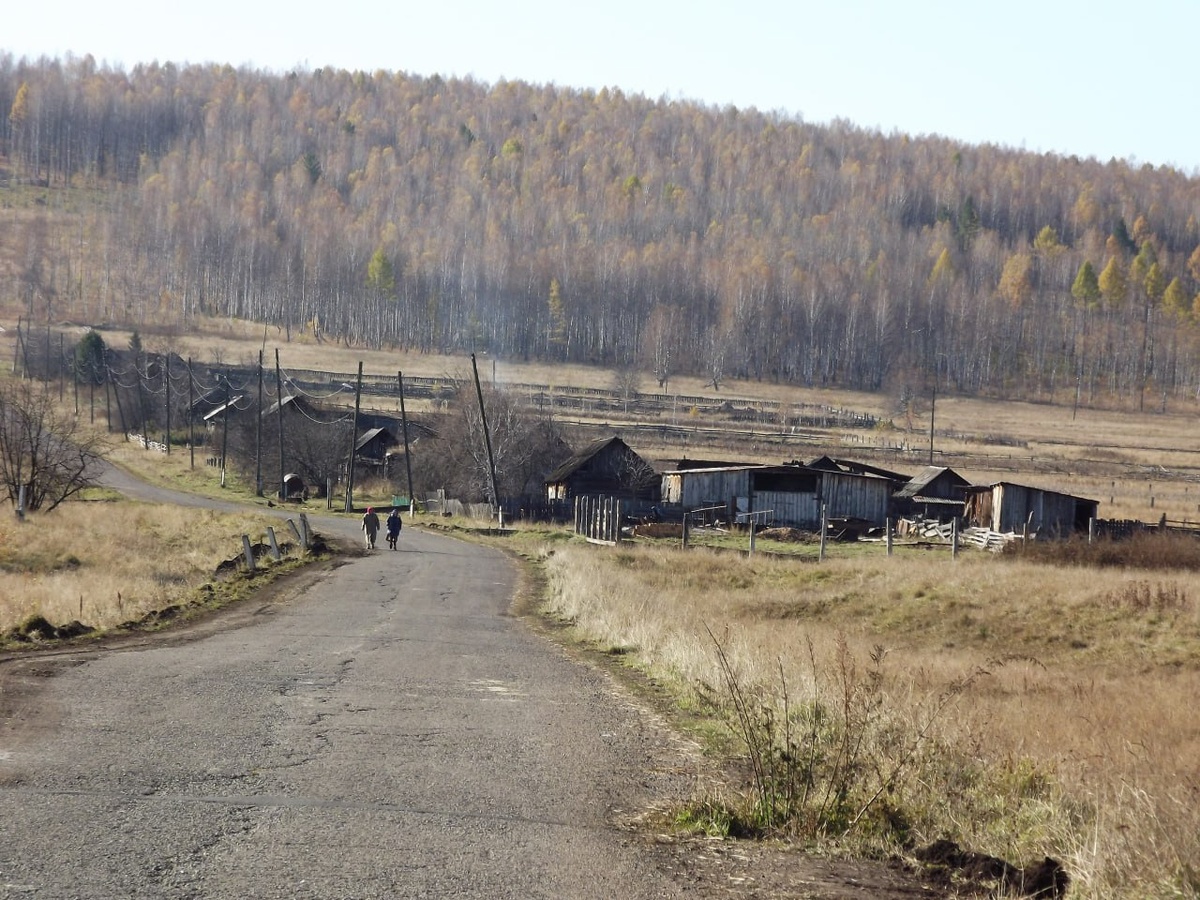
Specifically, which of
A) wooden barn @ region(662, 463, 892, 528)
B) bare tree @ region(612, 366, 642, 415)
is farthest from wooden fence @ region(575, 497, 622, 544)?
bare tree @ region(612, 366, 642, 415)

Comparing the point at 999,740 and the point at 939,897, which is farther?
the point at 999,740

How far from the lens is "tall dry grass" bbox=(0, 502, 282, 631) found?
21.0 m

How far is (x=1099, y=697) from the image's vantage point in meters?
17.1

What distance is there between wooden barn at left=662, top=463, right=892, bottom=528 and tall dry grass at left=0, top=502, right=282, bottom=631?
69.6 ft

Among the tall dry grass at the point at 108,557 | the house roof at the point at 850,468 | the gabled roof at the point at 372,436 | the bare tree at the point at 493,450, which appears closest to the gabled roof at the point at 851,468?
the house roof at the point at 850,468

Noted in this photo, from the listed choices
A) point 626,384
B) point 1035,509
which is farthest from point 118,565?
point 626,384

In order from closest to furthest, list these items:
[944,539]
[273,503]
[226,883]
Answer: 1. [226,883]
2. [944,539]
3. [273,503]

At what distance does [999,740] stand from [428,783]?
14.8ft

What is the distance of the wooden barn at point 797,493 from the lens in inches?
2275

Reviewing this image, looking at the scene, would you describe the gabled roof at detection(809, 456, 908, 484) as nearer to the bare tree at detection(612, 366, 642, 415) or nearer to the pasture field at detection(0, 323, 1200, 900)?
the pasture field at detection(0, 323, 1200, 900)

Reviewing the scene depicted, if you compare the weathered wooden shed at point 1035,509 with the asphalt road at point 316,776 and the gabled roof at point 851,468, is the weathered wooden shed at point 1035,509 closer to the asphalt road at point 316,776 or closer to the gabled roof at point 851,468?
the gabled roof at point 851,468

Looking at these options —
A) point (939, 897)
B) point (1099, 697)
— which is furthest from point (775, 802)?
point (1099, 697)

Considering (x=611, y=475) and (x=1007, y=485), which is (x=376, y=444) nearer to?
(x=611, y=475)

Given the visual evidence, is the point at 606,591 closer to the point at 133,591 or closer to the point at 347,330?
the point at 133,591
